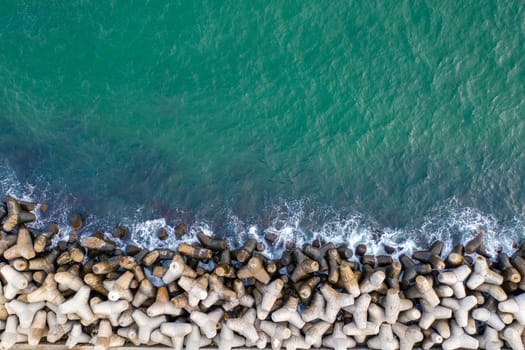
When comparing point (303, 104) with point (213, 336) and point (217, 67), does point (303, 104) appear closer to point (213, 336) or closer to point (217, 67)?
point (217, 67)

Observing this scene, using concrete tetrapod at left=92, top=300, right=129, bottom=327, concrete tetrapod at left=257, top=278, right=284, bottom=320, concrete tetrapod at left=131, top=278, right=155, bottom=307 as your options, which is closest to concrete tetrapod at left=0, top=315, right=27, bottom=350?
concrete tetrapod at left=92, top=300, right=129, bottom=327

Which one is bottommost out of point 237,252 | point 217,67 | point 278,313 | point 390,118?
point 278,313

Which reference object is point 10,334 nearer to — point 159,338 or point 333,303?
point 159,338

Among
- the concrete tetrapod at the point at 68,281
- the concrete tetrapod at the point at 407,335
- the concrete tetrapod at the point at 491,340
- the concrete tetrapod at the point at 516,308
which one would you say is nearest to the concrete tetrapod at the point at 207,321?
the concrete tetrapod at the point at 68,281

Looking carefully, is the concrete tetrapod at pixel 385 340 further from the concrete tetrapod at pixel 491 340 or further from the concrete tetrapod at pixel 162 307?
the concrete tetrapod at pixel 162 307

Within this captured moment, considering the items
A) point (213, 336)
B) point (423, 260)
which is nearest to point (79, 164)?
point (213, 336)

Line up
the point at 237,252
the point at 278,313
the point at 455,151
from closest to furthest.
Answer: the point at 278,313, the point at 237,252, the point at 455,151

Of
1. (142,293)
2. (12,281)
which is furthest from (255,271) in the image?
(12,281)

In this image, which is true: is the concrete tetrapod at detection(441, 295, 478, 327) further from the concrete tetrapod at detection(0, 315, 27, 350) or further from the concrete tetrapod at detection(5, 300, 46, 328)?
the concrete tetrapod at detection(0, 315, 27, 350)
